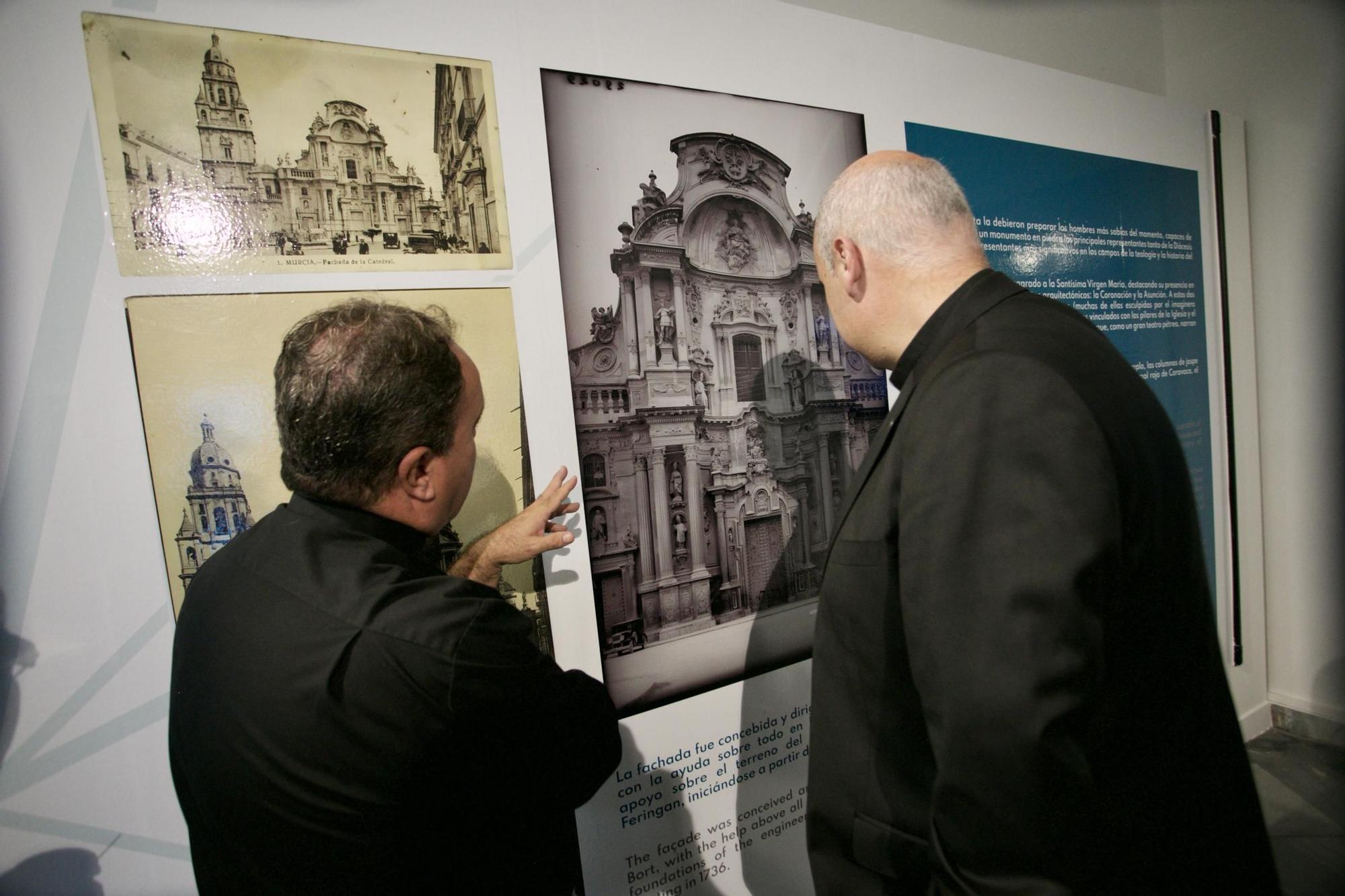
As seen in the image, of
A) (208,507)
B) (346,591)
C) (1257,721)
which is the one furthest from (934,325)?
(1257,721)

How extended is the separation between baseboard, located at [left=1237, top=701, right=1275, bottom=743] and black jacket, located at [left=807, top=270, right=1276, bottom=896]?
2.71 m

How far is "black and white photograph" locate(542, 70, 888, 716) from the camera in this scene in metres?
1.49

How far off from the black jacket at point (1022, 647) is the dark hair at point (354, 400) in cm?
74

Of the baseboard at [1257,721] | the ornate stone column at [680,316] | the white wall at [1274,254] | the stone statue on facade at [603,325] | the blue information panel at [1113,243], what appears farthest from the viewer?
the baseboard at [1257,721]

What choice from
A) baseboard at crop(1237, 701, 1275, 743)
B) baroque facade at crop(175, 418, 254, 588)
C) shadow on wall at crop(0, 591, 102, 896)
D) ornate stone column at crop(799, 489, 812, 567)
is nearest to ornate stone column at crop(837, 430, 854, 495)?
ornate stone column at crop(799, 489, 812, 567)

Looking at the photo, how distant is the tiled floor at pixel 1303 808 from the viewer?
7.34 feet

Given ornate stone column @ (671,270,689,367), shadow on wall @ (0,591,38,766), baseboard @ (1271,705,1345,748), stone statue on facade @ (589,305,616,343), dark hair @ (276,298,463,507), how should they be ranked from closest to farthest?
→ dark hair @ (276,298,463,507) < shadow on wall @ (0,591,38,766) < stone statue on facade @ (589,305,616,343) < ornate stone column @ (671,270,689,367) < baseboard @ (1271,705,1345,748)

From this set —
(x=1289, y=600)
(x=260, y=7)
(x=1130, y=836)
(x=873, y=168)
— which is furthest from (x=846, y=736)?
(x=1289, y=600)

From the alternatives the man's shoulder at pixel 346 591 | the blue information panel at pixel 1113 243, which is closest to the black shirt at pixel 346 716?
the man's shoulder at pixel 346 591

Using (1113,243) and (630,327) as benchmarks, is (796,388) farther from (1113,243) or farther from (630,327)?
(1113,243)

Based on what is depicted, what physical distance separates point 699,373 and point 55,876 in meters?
1.62

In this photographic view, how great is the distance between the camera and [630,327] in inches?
60.7

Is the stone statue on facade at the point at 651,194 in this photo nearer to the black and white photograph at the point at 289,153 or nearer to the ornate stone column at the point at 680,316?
the ornate stone column at the point at 680,316

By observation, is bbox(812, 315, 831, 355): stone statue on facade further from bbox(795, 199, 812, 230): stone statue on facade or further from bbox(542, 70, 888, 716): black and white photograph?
bbox(795, 199, 812, 230): stone statue on facade
